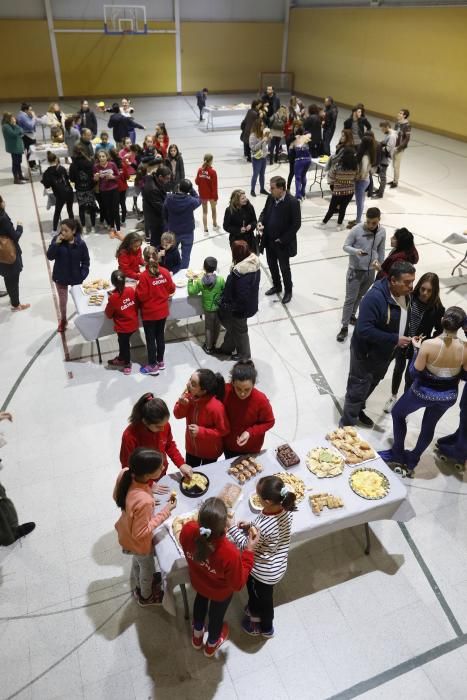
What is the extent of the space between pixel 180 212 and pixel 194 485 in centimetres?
492

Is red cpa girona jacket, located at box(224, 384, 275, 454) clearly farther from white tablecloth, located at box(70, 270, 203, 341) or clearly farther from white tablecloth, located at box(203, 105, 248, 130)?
white tablecloth, located at box(203, 105, 248, 130)

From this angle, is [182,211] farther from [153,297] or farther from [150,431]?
[150,431]

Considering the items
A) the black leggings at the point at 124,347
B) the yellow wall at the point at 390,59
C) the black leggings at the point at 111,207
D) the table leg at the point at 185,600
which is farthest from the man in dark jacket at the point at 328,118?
the table leg at the point at 185,600

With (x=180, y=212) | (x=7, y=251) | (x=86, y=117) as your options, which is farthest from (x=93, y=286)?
(x=86, y=117)

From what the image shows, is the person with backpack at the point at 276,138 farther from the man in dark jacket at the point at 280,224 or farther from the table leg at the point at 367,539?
the table leg at the point at 367,539

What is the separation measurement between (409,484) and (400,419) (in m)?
0.66

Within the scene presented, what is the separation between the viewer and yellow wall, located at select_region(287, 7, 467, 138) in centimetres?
1638

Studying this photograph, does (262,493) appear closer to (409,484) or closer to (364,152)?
(409,484)

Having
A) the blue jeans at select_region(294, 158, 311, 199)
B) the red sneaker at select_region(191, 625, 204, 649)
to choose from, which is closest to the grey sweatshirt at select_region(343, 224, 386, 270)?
the red sneaker at select_region(191, 625, 204, 649)

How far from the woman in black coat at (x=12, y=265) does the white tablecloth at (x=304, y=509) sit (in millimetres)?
4495

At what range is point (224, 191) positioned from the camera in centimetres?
1191

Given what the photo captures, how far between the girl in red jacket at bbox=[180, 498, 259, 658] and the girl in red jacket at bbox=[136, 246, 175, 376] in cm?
320

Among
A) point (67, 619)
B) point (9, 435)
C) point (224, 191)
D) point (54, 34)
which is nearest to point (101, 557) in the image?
point (67, 619)

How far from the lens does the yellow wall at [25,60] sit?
20062mm
